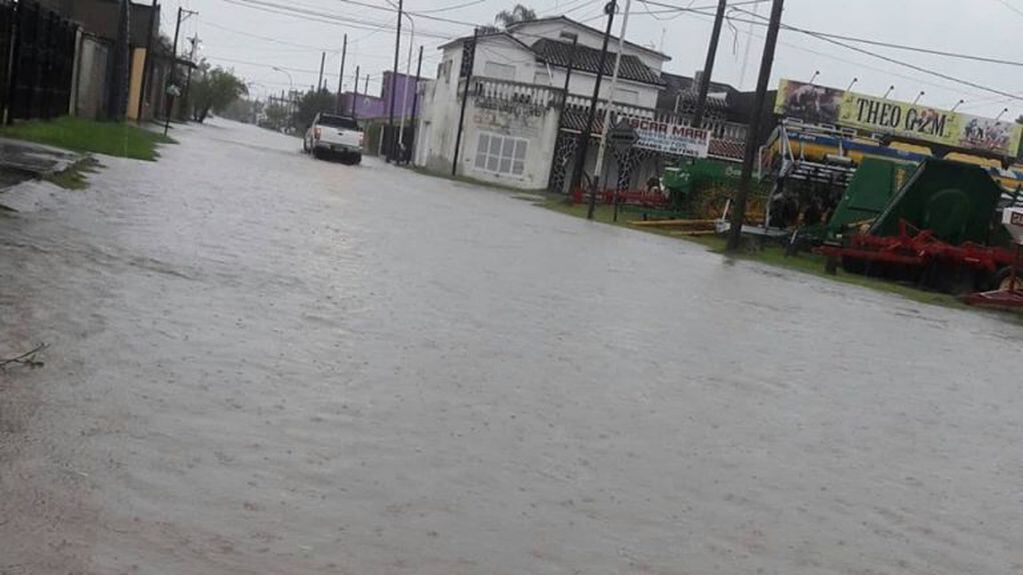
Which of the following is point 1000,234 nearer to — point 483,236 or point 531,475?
point 483,236

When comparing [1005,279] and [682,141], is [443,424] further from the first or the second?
[682,141]

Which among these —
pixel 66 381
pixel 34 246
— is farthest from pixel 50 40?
pixel 66 381

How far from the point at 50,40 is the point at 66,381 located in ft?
64.2

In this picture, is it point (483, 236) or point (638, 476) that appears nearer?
point (638, 476)

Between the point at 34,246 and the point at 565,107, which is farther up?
the point at 565,107

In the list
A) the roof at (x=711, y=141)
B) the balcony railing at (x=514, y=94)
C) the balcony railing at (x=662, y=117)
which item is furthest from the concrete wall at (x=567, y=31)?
the roof at (x=711, y=141)

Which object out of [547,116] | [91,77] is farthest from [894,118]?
[91,77]

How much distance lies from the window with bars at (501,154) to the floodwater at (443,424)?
120 ft

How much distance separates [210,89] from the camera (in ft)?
344

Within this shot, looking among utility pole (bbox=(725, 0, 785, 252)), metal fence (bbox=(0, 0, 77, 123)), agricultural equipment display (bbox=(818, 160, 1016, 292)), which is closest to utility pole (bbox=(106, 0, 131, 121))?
metal fence (bbox=(0, 0, 77, 123))

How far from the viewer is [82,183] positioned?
50.7ft

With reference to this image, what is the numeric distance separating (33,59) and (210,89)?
286 ft

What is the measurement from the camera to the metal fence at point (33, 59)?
735 inches

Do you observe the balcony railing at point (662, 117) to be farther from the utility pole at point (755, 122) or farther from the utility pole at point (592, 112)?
the utility pole at point (755, 122)
